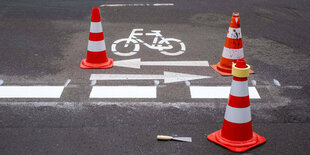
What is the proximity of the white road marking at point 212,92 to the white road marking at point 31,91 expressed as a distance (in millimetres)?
1962

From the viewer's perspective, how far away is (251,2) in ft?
42.9

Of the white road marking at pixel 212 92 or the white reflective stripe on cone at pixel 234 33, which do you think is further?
the white reflective stripe on cone at pixel 234 33

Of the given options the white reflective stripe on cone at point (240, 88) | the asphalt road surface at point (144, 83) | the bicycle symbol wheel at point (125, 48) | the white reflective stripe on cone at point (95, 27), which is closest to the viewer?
the white reflective stripe on cone at point (240, 88)

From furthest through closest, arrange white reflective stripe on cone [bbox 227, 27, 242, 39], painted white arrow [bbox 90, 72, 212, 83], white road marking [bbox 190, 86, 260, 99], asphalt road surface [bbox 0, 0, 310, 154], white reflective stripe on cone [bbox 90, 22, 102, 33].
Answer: white reflective stripe on cone [bbox 90, 22, 102, 33] → white reflective stripe on cone [bbox 227, 27, 242, 39] → painted white arrow [bbox 90, 72, 212, 83] → white road marking [bbox 190, 86, 260, 99] → asphalt road surface [bbox 0, 0, 310, 154]

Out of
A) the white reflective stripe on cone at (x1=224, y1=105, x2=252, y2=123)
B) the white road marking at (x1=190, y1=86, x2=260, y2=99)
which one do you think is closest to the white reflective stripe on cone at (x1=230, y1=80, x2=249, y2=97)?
the white reflective stripe on cone at (x1=224, y1=105, x2=252, y2=123)

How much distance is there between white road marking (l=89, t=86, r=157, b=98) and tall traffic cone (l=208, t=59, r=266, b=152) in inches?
59.9

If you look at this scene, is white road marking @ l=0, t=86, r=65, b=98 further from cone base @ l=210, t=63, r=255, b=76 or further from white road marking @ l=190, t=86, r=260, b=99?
cone base @ l=210, t=63, r=255, b=76

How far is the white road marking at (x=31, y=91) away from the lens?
5.81 m

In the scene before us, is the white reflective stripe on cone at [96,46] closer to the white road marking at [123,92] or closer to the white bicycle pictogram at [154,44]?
the white bicycle pictogram at [154,44]

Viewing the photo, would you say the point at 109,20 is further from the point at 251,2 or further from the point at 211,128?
the point at 211,128

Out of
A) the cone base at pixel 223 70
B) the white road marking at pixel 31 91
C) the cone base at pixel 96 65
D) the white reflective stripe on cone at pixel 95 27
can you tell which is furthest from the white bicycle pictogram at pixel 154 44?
the white road marking at pixel 31 91

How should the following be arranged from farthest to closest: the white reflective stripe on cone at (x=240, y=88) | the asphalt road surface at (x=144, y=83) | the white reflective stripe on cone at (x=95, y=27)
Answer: the white reflective stripe on cone at (x=95, y=27) < the asphalt road surface at (x=144, y=83) < the white reflective stripe on cone at (x=240, y=88)

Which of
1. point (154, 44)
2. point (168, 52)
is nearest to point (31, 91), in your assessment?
point (168, 52)

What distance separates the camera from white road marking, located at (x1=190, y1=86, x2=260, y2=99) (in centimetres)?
579
